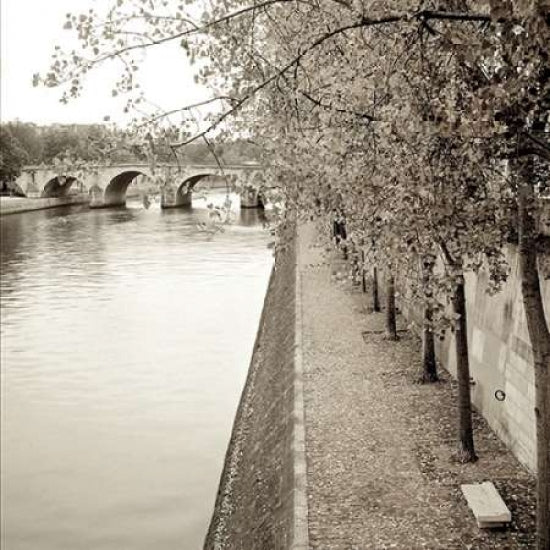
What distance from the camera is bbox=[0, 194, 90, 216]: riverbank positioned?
70.2 metres

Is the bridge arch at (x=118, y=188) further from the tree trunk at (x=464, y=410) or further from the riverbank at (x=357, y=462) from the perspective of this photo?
the tree trunk at (x=464, y=410)

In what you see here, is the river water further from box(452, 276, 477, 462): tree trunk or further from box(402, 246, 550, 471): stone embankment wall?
box(402, 246, 550, 471): stone embankment wall

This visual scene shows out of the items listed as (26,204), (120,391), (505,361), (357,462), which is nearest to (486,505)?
(357,462)

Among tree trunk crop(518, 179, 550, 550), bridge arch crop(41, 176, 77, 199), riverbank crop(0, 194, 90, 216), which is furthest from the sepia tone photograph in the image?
bridge arch crop(41, 176, 77, 199)

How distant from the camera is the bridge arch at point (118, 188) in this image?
271ft

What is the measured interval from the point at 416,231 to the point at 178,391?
14.0m

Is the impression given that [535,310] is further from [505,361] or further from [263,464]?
[263,464]

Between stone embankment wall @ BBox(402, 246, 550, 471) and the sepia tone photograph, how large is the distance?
0.19 ft

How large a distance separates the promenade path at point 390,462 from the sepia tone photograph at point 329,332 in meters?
0.04

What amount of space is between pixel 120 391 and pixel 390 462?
11.1m

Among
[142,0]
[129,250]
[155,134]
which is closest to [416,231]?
[155,134]

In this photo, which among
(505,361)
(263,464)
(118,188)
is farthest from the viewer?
(118,188)

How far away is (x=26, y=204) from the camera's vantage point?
7412cm

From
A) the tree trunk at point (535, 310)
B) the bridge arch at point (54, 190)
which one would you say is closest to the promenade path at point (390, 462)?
the tree trunk at point (535, 310)
